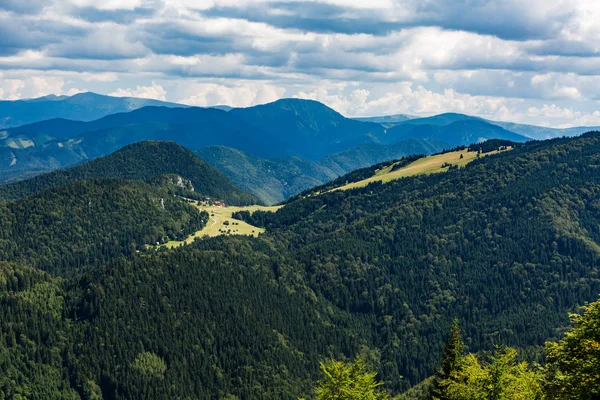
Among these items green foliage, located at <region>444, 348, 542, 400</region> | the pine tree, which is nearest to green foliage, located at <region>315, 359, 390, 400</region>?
green foliage, located at <region>444, 348, 542, 400</region>

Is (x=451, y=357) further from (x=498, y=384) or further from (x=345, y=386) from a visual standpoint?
(x=345, y=386)

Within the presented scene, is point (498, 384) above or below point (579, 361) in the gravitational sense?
below

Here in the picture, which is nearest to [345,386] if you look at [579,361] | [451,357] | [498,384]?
[498,384]

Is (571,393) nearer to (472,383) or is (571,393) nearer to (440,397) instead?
(472,383)

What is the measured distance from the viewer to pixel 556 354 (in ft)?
225

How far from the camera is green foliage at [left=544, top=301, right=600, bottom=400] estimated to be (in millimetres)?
59469

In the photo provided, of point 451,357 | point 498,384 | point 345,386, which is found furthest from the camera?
point 451,357

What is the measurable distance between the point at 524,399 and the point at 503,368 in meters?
4.87

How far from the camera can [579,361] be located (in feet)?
205

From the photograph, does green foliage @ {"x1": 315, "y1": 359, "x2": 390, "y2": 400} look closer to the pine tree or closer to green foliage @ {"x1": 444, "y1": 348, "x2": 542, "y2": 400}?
green foliage @ {"x1": 444, "y1": 348, "x2": 542, "y2": 400}

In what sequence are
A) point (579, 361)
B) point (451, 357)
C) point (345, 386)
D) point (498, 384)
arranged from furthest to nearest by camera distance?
point (451, 357), point (345, 386), point (498, 384), point (579, 361)

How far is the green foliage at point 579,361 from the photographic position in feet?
195

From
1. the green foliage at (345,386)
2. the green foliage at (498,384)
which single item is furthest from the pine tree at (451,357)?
the green foliage at (345,386)

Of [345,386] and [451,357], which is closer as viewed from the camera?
[345,386]
